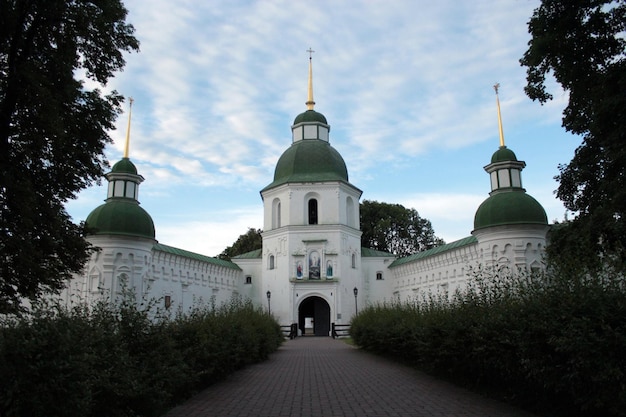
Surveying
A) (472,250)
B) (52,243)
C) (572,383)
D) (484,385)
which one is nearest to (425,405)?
(484,385)

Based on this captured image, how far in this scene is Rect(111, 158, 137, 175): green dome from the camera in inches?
1314

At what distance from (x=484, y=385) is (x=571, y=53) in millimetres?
9542

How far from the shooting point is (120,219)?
31.5 metres

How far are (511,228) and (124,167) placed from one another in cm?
2415

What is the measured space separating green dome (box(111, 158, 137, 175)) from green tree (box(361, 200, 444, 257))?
30.7 m

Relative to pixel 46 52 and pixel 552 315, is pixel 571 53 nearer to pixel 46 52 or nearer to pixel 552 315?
pixel 552 315

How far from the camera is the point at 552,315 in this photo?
23.5 ft

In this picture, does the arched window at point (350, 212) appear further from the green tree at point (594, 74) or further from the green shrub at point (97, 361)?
the green shrub at point (97, 361)

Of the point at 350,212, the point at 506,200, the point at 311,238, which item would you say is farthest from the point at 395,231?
the point at 506,200

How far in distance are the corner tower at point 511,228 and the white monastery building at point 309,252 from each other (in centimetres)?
6

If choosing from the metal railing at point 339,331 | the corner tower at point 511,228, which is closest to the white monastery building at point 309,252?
the corner tower at point 511,228

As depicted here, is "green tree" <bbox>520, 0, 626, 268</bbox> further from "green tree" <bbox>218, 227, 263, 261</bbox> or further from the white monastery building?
"green tree" <bbox>218, 227, 263, 261</bbox>

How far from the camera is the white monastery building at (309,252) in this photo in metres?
30.3

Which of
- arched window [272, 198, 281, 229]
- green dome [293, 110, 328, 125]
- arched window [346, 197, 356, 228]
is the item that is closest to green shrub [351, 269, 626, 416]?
arched window [346, 197, 356, 228]
